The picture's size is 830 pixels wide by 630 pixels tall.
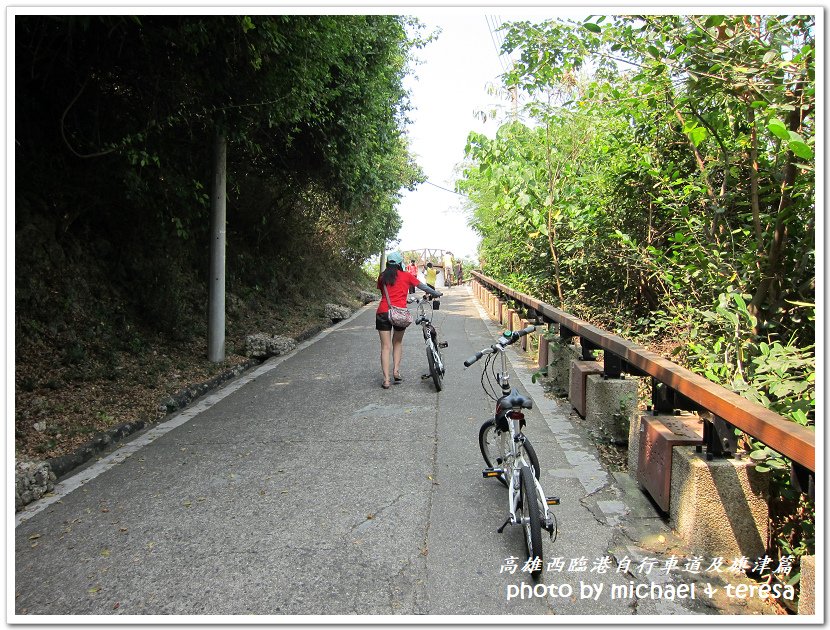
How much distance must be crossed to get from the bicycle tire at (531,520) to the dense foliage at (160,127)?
4343mm

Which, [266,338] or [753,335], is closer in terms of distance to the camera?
[753,335]

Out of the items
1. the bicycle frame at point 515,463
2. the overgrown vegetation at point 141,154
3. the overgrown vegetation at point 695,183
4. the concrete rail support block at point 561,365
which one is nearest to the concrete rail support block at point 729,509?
the overgrown vegetation at point 695,183

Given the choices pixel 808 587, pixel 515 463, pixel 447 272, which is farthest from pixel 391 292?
pixel 447 272

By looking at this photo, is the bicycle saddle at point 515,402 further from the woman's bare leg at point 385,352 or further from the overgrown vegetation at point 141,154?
the woman's bare leg at point 385,352

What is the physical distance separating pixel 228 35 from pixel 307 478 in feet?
14.9

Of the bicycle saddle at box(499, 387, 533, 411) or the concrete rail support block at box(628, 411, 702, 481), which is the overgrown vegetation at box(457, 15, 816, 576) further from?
the bicycle saddle at box(499, 387, 533, 411)

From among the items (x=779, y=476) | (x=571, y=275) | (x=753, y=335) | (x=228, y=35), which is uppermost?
(x=228, y=35)

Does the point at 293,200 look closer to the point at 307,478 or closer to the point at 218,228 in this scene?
the point at 218,228

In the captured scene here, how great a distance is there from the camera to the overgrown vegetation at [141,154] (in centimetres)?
625

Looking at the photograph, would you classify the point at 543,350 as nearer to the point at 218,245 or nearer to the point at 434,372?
the point at 434,372

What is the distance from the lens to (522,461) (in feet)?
11.5

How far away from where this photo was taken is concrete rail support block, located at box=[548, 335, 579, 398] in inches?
281

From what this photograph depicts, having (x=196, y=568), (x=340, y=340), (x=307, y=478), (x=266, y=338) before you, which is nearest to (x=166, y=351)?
(x=266, y=338)

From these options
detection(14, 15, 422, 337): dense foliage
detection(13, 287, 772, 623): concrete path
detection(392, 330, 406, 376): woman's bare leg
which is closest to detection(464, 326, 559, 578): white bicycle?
detection(13, 287, 772, 623): concrete path
